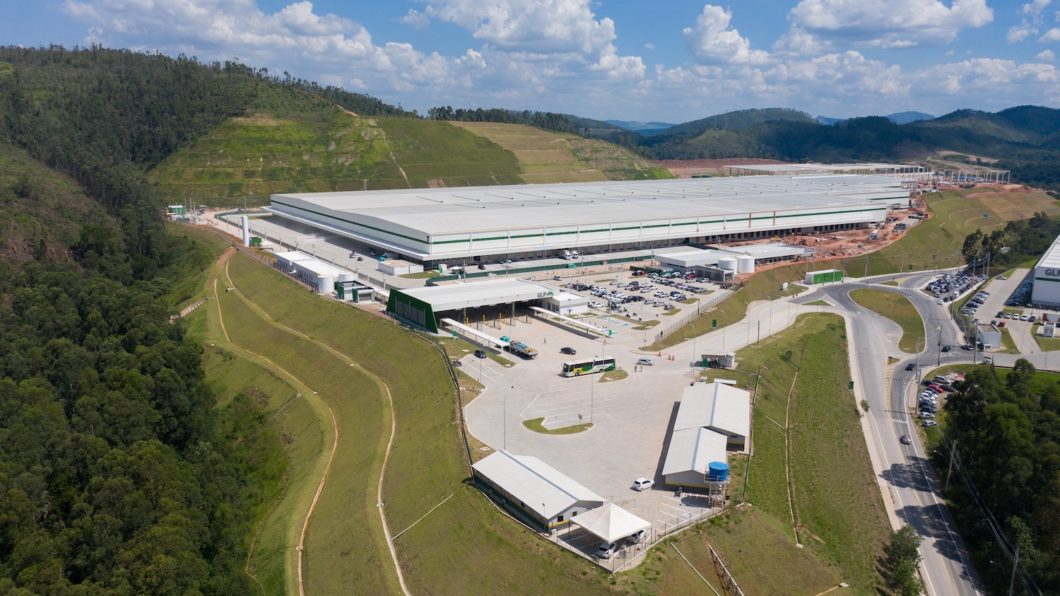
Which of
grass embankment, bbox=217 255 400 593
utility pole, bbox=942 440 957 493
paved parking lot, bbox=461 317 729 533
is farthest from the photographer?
utility pole, bbox=942 440 957 493

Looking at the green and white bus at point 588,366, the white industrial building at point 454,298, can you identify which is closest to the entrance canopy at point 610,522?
the green and white bus at point 588,366

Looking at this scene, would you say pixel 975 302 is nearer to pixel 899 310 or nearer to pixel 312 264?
pixel 899 310

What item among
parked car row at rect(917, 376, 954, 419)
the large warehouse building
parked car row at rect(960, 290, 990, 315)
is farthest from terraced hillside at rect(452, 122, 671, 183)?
parked car row at rect(917, 376, 954, 419)

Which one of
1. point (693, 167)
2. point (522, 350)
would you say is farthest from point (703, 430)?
point (693, 167)

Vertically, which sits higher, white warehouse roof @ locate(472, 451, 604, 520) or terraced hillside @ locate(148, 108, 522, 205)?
terraced hillside @ locate(148, 108, 522, 205)

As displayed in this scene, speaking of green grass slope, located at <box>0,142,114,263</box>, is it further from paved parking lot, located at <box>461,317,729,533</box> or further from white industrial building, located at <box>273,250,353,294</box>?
paved parking lot, located at <box>461,317,729,533</box>

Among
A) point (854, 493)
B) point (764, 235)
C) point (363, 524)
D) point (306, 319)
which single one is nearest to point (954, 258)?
point (764, 235)
